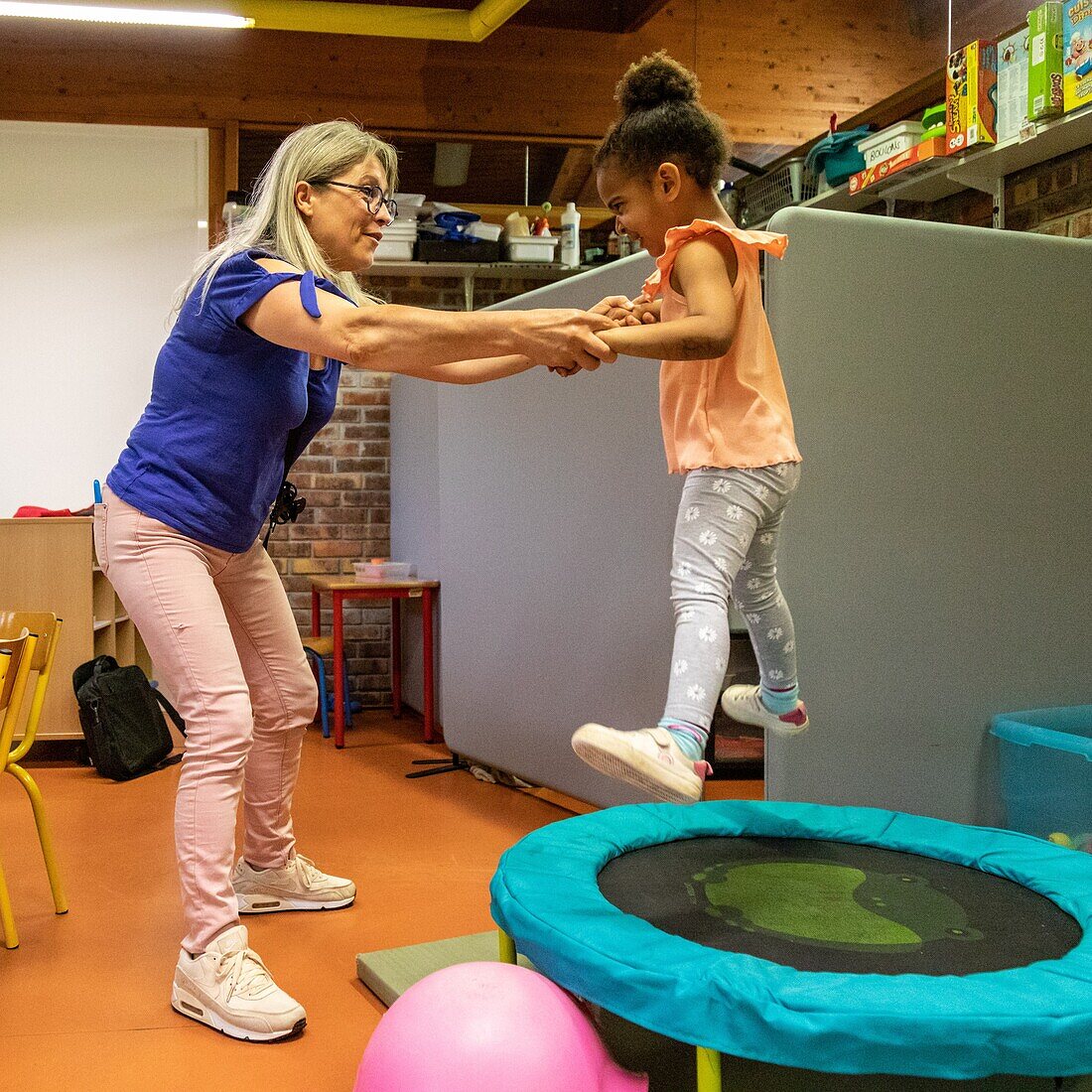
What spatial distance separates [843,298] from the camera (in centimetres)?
264

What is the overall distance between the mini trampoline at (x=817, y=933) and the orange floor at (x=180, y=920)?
523 millimetres

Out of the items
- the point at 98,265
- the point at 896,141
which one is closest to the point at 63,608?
the point at 98,265

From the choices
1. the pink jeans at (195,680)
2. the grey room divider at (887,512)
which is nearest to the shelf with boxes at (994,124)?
the grey room divider at (887,512)

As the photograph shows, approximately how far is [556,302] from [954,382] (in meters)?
1.23

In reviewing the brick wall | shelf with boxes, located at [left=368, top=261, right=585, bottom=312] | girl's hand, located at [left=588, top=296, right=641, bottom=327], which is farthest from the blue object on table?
girl's hand, located at [left=588, top=296, right=641, bottom=327]

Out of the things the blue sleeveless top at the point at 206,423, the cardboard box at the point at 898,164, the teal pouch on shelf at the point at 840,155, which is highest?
the teal pouch on shelf at the point at 840,155

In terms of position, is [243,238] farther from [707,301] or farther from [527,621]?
[527,621]

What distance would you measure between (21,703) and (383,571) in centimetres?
231

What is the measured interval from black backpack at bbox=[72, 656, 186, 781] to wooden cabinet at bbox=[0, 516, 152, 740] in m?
0.10

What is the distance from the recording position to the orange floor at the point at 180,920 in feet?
6.15

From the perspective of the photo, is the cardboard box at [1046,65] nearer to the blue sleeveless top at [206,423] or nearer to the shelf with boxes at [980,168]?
the shelf with boxes at [980,168]

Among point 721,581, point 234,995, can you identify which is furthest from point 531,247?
point 234,995

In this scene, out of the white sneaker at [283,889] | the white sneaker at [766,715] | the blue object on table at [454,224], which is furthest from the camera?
the blue object on table at [454,224]

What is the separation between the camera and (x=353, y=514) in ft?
18.9
